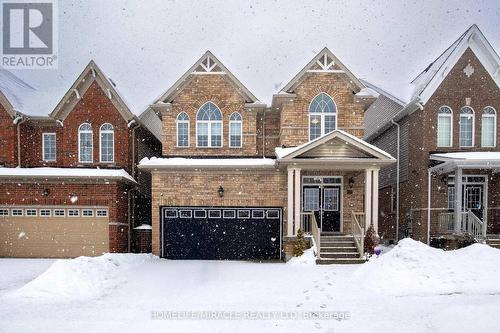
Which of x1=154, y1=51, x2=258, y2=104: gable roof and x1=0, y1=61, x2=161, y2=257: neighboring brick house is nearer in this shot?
x1=154, y1=51, x2=258, y2=104: gable roof

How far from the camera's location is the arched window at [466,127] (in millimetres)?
17891

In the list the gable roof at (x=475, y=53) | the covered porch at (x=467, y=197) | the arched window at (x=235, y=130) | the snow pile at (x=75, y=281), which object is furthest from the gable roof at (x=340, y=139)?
the snow pile at (x=75, y=281)

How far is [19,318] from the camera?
8102 mm

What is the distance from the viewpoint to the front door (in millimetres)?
17938

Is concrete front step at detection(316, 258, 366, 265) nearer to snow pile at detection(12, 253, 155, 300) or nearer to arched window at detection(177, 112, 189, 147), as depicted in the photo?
snow pile at detection(12, 253, 155, 300)

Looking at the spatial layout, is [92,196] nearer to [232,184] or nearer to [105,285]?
[232,184]

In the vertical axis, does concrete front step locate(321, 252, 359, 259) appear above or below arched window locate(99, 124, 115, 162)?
below

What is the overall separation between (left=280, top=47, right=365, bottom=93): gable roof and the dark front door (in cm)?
432

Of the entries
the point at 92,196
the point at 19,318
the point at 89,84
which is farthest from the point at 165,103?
the point at 19,318

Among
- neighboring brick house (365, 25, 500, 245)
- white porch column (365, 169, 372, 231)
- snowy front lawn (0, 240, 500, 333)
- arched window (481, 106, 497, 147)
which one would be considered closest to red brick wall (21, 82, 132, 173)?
snowy front lawn (0, 240, 500, 333)

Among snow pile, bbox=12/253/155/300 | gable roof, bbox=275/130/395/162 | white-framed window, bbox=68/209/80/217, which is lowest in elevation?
snow pile, bbox=12/253/155/300

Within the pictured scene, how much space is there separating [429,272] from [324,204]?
7.26 meters

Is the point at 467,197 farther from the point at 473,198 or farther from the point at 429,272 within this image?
the point at 429,272

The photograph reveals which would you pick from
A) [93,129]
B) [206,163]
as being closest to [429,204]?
[206,163]
